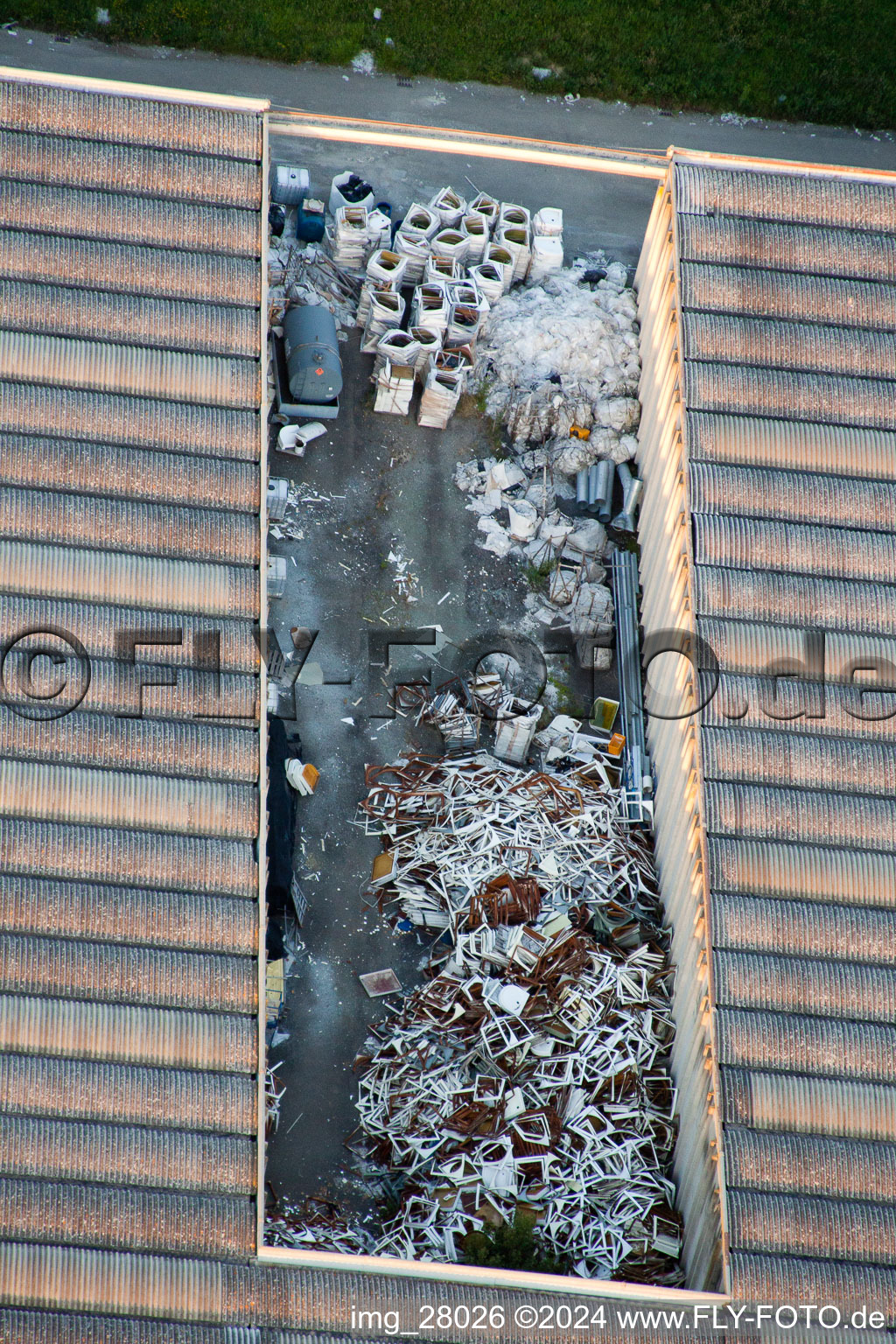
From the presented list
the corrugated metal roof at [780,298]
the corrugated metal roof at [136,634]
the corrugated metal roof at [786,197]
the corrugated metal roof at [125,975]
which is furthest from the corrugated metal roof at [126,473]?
the corrugated metal roof at [786,197]

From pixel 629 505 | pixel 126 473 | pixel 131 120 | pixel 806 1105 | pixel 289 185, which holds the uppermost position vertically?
pixel 289 185

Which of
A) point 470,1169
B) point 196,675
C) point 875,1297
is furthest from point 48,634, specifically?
point 875,1297

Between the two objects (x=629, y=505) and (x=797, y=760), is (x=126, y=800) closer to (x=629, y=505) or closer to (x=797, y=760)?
(x=797, y=760)

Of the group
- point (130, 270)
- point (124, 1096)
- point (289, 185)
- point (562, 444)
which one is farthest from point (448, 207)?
point (124, 1096)

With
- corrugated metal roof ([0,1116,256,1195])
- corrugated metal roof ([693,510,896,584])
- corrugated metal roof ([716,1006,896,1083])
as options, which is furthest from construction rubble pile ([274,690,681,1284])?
corrugated metal roof ([693,510,896,584])

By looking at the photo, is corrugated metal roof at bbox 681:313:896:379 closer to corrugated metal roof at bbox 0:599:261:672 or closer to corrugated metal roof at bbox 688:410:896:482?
corrugated metal roof at bbox 688:410:896:482
